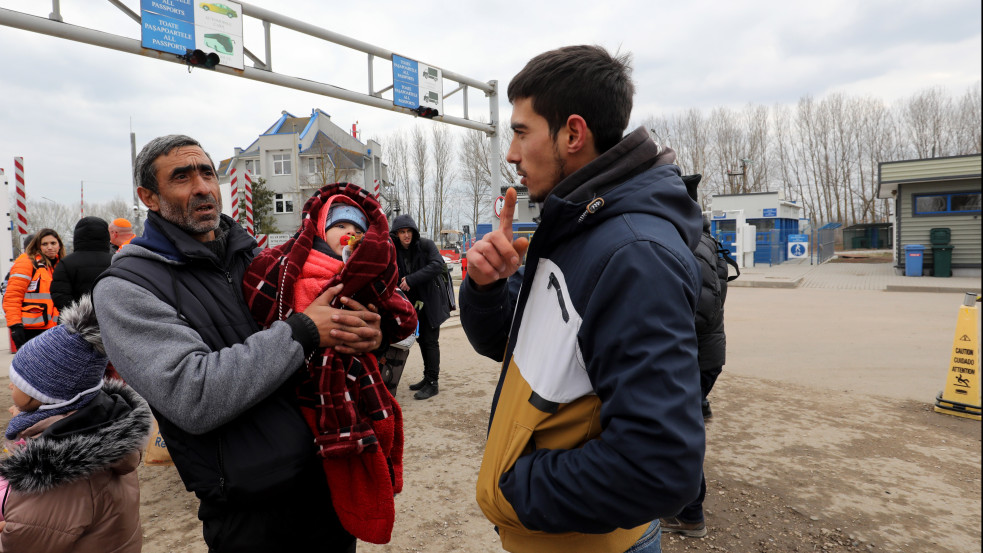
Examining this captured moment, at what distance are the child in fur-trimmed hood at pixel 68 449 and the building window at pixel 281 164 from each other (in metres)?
44.5

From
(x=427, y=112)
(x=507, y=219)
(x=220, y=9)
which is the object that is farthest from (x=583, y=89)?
(x=427, y=112)

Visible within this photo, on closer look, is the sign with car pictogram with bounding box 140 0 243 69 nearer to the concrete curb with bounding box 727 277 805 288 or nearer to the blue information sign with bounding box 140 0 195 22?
the blue information sign with bounding box 140 0 195 22

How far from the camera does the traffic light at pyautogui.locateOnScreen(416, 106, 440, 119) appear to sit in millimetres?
11969

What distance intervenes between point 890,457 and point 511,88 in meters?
4.51

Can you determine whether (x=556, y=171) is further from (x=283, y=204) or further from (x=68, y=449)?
(x=283, y=204)

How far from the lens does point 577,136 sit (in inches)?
56.6

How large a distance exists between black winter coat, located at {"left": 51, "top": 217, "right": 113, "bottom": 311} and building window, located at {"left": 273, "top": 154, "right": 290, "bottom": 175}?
40.9 m

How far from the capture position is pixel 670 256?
1.18 m

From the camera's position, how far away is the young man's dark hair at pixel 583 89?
4.65ft

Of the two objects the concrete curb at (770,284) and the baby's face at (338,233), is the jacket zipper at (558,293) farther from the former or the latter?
the concrete curb at (770,284)

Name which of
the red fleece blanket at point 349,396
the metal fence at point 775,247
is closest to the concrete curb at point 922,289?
the metal fence at point 775,247

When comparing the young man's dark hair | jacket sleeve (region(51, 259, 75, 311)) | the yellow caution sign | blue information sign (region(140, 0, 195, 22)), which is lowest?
the yellow caution sign

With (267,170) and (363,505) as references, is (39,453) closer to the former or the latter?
(363,505)

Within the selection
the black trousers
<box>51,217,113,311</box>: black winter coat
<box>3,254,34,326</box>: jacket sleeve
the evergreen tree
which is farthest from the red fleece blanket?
the evergreen tree
